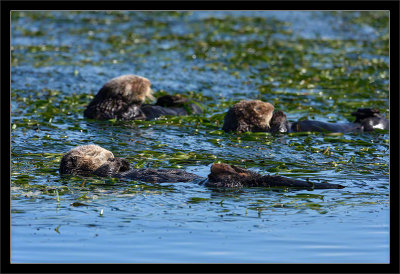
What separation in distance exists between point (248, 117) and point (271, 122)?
398mm

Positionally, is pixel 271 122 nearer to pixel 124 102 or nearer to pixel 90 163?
pixel 124 102

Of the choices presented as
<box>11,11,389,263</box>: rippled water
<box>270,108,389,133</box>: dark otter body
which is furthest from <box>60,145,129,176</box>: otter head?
<box>270,108,389,133</box>: dark otter body

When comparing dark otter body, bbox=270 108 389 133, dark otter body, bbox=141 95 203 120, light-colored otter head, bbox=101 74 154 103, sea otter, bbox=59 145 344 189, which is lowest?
sea otter, bbox=59 145 344 189

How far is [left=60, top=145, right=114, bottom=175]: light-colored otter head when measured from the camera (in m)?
7.48

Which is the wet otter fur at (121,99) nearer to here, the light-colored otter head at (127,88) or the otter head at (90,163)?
the light-colored otter head at (127,88)

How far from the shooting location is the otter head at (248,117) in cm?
973

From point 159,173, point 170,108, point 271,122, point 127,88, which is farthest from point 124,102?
point 159,173

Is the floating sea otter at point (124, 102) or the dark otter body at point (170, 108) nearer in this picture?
the floating sea otter at point (124, 102)

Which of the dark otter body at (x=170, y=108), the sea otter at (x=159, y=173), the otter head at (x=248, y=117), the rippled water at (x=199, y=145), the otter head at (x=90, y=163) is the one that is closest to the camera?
Answer: the rippled water at (x=199, y=145)

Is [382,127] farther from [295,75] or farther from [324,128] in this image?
[295,75]

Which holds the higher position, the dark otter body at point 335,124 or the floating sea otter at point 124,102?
the floating sea otter at point 124,102

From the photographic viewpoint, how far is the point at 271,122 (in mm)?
9961

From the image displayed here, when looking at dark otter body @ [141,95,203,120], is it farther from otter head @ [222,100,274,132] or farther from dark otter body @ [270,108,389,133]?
dark otter body @ [270,108,389,133]

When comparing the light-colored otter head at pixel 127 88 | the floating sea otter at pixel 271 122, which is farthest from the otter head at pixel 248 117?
the light-colored otter head at pixel 127 88
